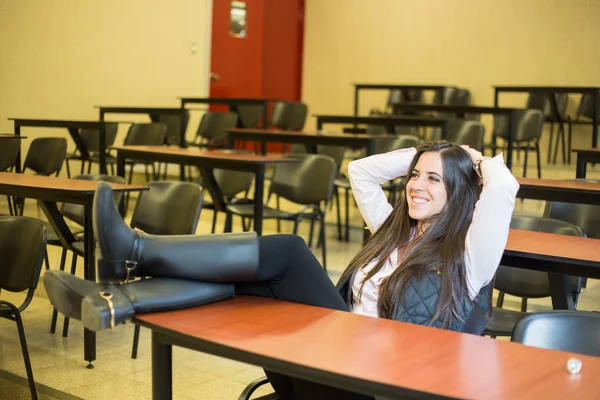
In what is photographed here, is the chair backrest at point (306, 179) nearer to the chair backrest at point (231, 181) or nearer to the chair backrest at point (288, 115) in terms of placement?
the chair backrest at point (231, 181)

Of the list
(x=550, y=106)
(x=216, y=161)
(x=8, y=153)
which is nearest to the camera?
(x=216, y=161)

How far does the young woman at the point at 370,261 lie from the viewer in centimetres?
156

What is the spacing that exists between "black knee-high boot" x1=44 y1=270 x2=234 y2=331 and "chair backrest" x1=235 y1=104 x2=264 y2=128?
7.15m

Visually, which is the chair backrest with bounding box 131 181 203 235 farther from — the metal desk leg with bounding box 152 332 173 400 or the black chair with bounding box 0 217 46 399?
the metal desk leg with bounding box 152 332 173 400

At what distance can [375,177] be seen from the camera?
8.27ft

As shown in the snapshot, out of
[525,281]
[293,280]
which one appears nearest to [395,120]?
[525,281]

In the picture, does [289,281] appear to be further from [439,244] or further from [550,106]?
[550,106]

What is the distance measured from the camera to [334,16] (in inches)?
463

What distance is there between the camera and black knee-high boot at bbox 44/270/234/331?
146 centimetres

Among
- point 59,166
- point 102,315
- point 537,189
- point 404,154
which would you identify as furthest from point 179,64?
point 102,315

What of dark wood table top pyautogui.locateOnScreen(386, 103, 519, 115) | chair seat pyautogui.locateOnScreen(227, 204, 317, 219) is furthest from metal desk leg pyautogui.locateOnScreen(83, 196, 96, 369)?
dark wood table top pyautogui.locateOnScreen(386, 103, 519, 115)

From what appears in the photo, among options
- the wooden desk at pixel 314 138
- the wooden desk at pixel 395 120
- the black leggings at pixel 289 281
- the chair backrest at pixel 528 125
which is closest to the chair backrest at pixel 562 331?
the black leggings at pixel 289 281

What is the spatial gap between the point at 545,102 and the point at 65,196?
7132 mm

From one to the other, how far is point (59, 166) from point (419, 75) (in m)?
6.22
